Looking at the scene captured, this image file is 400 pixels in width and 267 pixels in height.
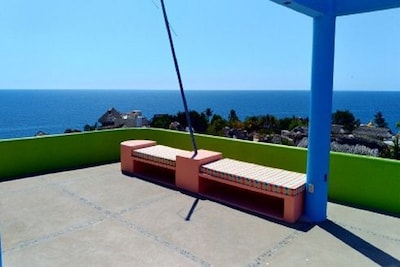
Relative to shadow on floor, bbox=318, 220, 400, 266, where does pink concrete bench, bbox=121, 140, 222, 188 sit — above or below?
above

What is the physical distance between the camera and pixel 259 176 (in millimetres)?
4961

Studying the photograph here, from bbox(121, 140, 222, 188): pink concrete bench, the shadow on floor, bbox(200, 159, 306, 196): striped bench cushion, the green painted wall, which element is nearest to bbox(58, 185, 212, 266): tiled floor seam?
bbox(121, 140, 222, 188): pink concrete bench

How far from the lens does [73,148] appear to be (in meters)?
7.57

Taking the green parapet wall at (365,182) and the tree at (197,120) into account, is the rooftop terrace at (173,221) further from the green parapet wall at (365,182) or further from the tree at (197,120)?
the tree at (197,120)

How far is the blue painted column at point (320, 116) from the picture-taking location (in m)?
4.17

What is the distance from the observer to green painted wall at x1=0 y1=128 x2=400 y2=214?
4859 millimetres

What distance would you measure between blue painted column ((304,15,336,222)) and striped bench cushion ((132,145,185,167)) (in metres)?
2.78

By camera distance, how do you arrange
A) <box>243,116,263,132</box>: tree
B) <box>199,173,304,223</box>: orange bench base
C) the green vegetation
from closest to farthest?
<box>199,173,304,223</box>: orange bench base < the green vegetation < <box>243,116,263,132</box>: tree

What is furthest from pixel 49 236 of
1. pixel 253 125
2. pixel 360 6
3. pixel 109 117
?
pixel 109 117

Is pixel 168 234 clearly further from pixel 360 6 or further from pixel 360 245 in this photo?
pixel 360 6

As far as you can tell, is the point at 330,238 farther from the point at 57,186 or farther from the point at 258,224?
the point at 57,186

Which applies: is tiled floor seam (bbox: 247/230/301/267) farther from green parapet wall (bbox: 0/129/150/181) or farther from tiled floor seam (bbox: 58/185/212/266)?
green parapet wall (bbox: 0/129/150/181)

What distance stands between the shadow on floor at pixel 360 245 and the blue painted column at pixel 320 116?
0.23 m

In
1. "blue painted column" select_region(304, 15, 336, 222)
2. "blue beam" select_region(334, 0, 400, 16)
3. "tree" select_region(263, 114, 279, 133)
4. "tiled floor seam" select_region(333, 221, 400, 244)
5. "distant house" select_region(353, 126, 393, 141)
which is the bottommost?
"distant house" select_region(353, 126, 393, 141)
